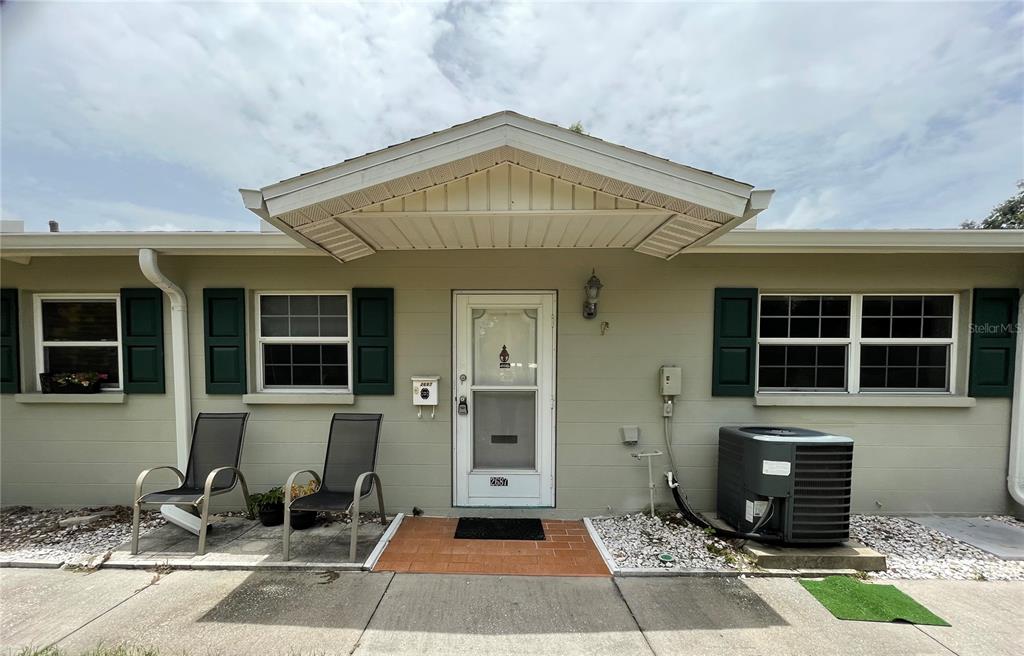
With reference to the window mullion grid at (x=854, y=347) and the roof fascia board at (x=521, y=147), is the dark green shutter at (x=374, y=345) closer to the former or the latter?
the roof fascia board at (x=521, y=147)

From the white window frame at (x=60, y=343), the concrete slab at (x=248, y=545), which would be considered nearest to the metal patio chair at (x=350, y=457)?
the concrete slab at (x=248, y=545)

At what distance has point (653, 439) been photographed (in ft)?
11.6

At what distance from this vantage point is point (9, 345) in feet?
11.9

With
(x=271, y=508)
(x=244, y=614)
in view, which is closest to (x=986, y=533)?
(x=244, y=614)

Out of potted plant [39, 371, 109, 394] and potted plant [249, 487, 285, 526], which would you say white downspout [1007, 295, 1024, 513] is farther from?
potted plant [39, 371, 109, 394]

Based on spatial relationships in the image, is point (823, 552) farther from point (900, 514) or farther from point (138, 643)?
point (138, 643)

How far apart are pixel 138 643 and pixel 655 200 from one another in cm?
370

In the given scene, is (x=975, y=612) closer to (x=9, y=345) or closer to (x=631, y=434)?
(x=631, y=434)

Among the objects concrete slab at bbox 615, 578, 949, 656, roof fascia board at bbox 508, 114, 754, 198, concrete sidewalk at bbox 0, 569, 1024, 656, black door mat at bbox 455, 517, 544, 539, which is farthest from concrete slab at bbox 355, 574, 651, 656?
roof fascia board at bbox 508, 114, 754, 198

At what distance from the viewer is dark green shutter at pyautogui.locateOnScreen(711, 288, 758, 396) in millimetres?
3488

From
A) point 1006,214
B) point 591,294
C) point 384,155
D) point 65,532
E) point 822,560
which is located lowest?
point 65,532

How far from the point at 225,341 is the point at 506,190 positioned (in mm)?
2894

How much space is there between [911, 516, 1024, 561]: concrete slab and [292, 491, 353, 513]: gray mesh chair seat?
4713 millimetres

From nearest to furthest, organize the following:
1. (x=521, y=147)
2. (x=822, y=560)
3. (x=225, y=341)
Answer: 1. (x=521, y=147)
2. (x=822, y=560)
3. (x=225, y=341)
